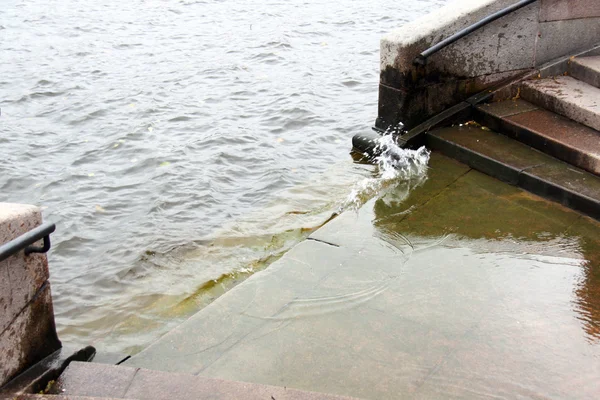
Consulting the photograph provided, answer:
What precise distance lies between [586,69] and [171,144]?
5.66 metres

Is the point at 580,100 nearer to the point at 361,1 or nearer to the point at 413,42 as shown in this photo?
the point at 413,42

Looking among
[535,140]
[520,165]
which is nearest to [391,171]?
[520,165]

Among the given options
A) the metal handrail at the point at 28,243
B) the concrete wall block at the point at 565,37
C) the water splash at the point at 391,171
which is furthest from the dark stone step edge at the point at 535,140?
the metal handrail at the point at 28,243

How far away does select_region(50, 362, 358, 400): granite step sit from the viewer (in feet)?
11.3

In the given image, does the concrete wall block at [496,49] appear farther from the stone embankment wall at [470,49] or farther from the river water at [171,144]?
the river water at [171,144]

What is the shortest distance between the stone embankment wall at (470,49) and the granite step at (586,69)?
24 centimetres

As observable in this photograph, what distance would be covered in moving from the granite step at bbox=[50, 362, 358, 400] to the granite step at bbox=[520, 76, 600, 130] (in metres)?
4.73

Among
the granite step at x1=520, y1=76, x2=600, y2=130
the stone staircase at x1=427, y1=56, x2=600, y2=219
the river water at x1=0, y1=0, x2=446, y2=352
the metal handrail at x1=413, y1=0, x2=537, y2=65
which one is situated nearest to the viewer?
the stone staircase at x1=427, y1=56, x2=600, y2=219

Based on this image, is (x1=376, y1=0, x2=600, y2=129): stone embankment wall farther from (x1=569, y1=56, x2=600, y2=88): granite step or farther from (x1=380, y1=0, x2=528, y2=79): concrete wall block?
(x1=569, y1=56, x2=600, y2=88): granite step

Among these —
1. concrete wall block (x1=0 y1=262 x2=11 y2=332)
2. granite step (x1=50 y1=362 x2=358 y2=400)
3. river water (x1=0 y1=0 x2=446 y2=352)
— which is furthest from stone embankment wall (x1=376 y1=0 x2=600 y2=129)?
concrete wall block (x1=0 y1=262 x2=11 y2=332)

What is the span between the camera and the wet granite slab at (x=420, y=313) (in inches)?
151

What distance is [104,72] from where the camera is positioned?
12812 millimetres

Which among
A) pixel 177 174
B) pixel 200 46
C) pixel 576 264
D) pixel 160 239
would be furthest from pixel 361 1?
pixel 576 264

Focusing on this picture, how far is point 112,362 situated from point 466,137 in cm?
457
